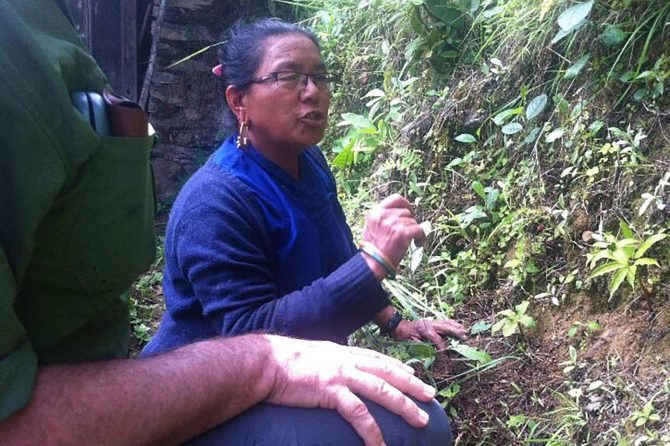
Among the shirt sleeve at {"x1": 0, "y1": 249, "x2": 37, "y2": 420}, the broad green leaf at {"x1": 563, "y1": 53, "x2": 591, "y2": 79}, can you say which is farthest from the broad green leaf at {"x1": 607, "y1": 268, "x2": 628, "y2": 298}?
the shirt sleeve at {"x1": 0, "y1": 249, "x2": 37, "y2": 420}

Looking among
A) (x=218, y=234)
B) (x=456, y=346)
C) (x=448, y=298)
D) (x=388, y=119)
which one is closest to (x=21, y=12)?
(x=218, y=234)

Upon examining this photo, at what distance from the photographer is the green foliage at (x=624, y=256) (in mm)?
1827

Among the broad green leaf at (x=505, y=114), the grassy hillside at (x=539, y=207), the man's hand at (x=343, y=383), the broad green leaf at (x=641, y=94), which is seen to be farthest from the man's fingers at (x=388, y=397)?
the broad green leaf at (x=505, y=114)

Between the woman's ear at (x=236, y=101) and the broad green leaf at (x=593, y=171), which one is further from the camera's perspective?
the broad green leaf at (x=593, y=171)

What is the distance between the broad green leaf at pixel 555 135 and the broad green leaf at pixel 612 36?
1.09 feet

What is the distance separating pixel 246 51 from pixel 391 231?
2.48 feet

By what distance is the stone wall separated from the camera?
16.4ft

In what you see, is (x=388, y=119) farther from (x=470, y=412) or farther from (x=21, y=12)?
(x=21, y=12)

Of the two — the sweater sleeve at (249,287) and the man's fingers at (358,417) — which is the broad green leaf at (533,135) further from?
the man's fingers at (358,417)

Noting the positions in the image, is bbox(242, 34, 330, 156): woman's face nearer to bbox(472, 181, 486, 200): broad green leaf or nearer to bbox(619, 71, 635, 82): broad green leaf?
bbox(472, 181, 486, 200): broad green leaf

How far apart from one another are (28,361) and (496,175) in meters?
2.01

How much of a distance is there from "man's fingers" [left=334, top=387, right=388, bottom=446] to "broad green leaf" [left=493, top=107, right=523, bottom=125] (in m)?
1.66

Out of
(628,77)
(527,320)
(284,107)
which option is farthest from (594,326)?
(284,107)

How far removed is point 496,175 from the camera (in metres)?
2.59
